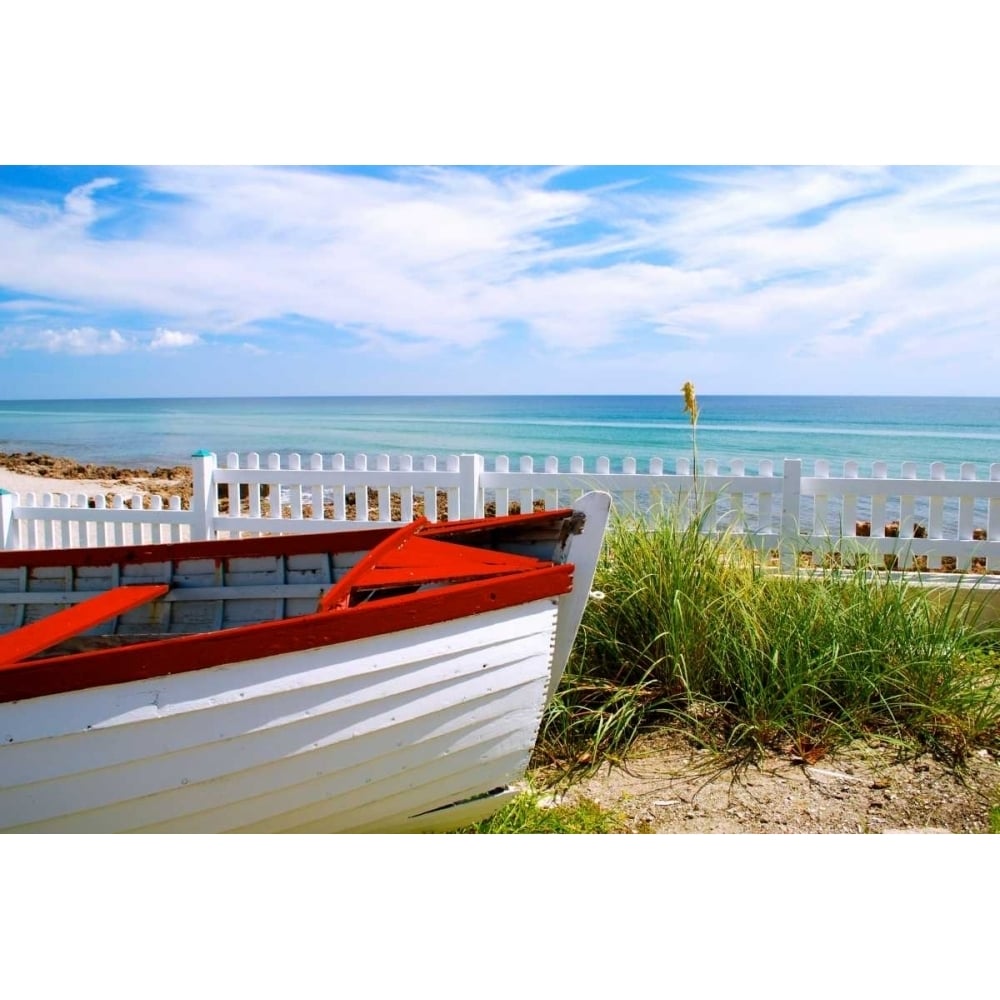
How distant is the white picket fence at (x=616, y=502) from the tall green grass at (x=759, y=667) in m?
0.87

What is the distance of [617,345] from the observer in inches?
1615

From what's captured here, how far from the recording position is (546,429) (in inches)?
1566

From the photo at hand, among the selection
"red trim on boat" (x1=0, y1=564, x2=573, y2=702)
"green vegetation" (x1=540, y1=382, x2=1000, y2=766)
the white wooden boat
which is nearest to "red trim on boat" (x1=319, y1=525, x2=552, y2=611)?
the white wooden boat

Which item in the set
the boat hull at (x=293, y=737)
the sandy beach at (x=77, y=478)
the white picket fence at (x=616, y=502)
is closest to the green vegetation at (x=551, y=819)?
the boat hull at (x=293, y=737)

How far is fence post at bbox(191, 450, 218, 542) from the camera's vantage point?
7.24 metres

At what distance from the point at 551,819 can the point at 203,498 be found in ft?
16.6

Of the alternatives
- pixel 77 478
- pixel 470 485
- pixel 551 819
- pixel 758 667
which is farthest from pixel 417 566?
pixel 77 478

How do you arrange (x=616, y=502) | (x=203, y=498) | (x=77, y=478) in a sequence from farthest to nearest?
(x=77, y=478), (x=203, y=498), (x=616, y=502)

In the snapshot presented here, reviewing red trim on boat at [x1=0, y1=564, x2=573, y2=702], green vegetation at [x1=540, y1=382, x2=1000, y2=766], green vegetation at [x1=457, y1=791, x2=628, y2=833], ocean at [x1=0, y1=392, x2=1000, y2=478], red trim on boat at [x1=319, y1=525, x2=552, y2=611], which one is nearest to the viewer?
red trim on boat at [x1=0, y1=564, x2=573, y2=702]

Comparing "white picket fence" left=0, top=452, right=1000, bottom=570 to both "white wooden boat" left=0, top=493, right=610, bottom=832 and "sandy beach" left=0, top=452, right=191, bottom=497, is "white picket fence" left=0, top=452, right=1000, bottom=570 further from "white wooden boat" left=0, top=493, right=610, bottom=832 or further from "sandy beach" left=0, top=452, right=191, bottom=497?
"sandy beach" left=0, top=452, right=191, bottom=497

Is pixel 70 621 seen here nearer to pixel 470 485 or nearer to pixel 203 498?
pixel 470 485

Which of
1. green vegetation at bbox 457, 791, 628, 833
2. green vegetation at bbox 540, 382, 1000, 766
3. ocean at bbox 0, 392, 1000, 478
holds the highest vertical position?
ocean at bbox 0, 392, 1000, 478

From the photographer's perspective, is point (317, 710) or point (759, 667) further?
point (759, 667)

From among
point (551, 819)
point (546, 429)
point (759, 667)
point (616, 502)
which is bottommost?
point (551, 819)
